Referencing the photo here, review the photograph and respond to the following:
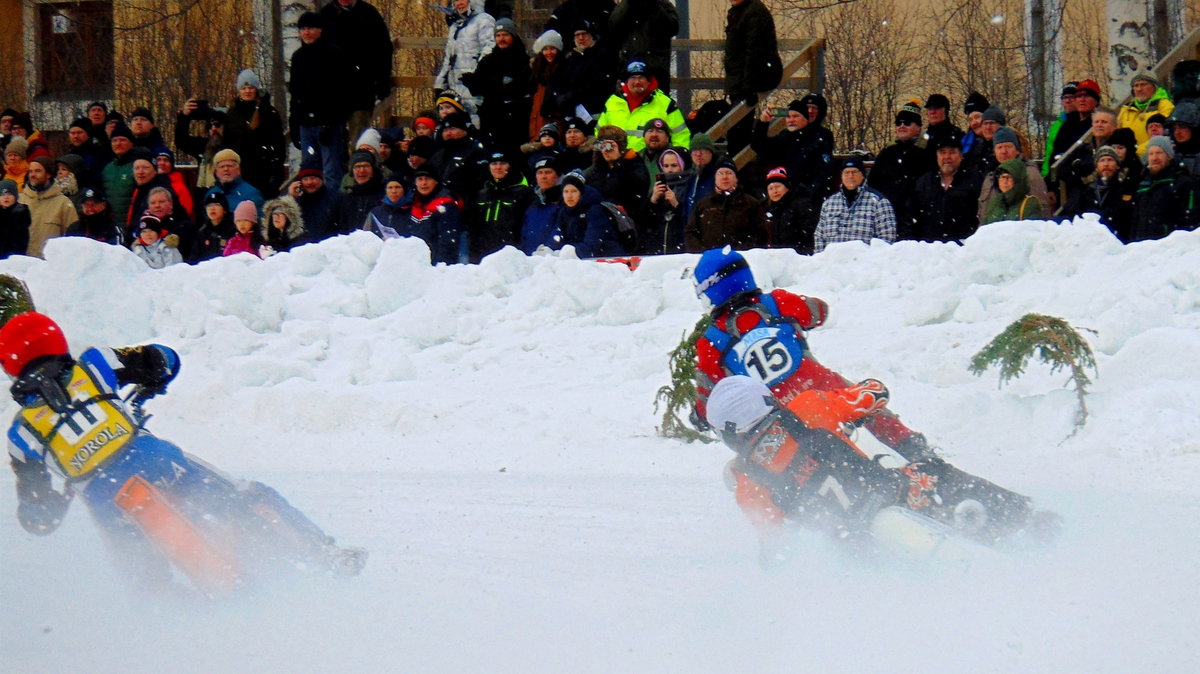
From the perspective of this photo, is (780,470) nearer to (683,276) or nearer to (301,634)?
(301,634)

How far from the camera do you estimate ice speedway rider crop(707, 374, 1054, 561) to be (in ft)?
18.0

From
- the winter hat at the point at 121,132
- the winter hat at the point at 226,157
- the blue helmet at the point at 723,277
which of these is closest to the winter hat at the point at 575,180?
the winter hat at the point at 226,157

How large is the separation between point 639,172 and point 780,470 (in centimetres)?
606

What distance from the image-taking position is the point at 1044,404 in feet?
26.1

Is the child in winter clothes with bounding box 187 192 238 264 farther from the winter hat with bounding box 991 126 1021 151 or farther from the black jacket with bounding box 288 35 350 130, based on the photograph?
the winter hat with bounding box 991 126 1021 151

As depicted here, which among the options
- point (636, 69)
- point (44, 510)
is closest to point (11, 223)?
point (636, 69)

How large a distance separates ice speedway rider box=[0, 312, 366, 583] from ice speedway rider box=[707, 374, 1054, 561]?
178 centimetres

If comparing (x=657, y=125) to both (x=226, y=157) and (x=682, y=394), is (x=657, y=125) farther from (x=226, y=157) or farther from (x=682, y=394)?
(x=682, y=394)

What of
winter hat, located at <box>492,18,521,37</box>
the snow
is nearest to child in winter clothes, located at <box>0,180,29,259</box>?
the snow

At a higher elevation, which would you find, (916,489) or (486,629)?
(916,489)

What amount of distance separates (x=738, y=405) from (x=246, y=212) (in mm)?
7120

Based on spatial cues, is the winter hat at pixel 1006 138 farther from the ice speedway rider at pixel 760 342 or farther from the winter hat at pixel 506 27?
the winter hat at pixel 506 27

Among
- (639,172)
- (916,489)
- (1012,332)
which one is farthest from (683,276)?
(916,489)

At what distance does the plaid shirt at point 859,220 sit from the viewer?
10.8 metres
